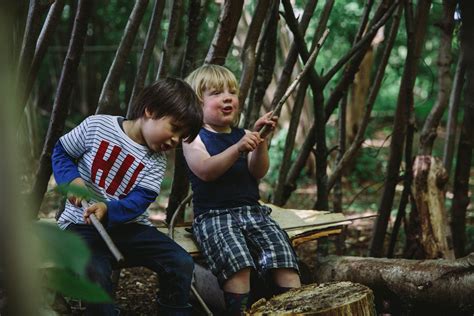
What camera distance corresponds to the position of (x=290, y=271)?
233 cm

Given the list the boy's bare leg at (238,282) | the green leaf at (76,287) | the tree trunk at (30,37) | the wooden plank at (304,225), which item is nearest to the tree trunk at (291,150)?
the wooden plank at (304,225)

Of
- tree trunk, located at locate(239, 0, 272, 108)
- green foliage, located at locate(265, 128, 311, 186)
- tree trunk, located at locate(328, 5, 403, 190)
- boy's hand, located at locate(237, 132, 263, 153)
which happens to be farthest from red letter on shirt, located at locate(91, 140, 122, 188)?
green foliage, located at locate(265, 128, 311, 186)

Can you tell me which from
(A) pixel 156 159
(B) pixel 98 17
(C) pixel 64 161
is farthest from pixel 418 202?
(B) pixel 98 17

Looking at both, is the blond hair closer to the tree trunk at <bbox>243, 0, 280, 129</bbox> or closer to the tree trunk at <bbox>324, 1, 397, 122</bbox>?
the tree trunk at <bbox>243, 0, 280, 129</bbox>

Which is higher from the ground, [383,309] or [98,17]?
[98,17]

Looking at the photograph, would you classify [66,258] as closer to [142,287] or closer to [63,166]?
[63,166]

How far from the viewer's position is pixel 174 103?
205 cm

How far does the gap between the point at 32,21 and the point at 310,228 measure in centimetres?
135

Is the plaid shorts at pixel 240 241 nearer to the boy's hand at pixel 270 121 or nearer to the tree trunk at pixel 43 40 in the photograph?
the boy's hand at pixel 270 121

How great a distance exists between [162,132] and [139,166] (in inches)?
6.1

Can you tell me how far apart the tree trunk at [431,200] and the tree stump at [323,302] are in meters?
1.31

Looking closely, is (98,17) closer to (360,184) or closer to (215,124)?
(360,184)

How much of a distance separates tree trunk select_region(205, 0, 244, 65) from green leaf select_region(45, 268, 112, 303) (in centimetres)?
205

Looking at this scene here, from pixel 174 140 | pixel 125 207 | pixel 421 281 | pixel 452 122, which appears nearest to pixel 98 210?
pixel 125 207
